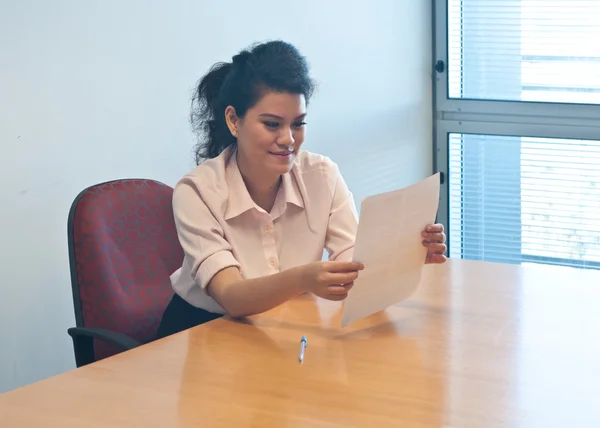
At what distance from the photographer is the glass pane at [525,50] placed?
3.90 m

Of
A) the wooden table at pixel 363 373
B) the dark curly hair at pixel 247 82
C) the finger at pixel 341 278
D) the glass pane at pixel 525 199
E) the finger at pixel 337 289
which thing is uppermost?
the dark curly hair at pixel 247 82

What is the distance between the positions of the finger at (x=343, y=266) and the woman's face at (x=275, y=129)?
410 millimetres

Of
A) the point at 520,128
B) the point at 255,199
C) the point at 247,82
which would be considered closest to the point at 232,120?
the point at 247,82

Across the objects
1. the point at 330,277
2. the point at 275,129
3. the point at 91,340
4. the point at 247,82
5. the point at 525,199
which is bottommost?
the point at 525,199

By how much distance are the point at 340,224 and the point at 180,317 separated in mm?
491

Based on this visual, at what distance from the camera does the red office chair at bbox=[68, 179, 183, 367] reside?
2145 millimetres

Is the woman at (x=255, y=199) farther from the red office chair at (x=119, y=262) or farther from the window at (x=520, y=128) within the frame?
the window at (x=520, y=128)

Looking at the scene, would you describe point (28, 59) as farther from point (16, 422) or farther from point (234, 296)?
point (16, 422)

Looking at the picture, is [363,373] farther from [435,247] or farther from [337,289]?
[435,247]

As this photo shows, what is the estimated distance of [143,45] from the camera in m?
2.90

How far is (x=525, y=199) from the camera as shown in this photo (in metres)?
4.15

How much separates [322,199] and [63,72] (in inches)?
39.6

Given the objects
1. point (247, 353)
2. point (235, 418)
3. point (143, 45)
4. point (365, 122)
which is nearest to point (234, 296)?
point (247, 353)

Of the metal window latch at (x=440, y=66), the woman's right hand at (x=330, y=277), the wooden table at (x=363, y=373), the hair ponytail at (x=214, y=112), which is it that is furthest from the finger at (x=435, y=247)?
the metal window latch at (x=440, y=66)
